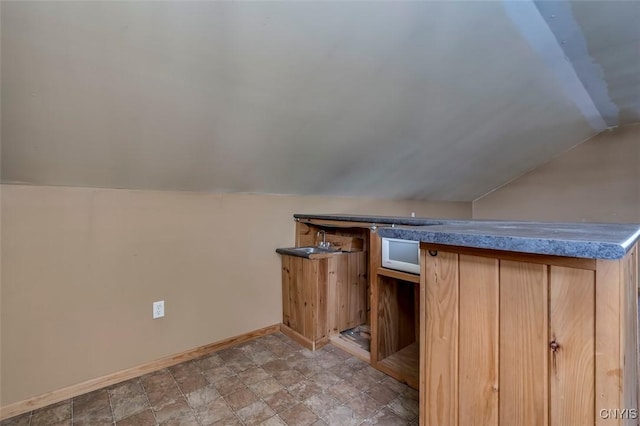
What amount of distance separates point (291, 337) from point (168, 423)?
3.67ft

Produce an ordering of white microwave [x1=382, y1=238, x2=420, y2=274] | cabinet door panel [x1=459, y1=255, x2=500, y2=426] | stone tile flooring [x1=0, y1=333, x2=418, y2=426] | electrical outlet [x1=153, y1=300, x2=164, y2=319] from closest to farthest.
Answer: cabinet door panel [x1=459, y1=255, x2=500, y2=426], stone tile flooring [x1=0, y1=333, x2=418, y2=426], white microwave [x1=382, y1=238, x2=420, y2=274], electrical outlet [x1=153, y1=300, x2=164, y2=319]

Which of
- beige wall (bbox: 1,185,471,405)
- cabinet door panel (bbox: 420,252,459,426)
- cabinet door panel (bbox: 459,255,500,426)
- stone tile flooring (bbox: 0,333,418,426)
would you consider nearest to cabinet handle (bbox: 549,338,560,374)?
cabinet door panel (bbox: 459,255,500,426)

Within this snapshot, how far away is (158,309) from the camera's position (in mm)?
2084

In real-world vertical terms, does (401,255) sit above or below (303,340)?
above

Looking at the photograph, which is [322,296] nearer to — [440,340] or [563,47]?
[440,340]

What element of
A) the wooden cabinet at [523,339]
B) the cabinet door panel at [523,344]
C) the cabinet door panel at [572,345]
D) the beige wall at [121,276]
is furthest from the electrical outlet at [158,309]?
the cabinet door panel at [572,345]

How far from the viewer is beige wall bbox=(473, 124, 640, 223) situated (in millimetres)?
3705

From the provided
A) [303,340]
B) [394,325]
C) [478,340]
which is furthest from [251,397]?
[478,340]

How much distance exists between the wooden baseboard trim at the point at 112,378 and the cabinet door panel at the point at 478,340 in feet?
6.23

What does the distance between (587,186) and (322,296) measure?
13.1ft

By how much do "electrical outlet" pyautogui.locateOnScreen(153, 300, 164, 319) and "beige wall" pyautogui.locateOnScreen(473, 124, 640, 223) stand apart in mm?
4828

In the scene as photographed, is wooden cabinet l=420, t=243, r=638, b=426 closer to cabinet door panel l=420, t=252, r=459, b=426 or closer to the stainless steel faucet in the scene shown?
cabinet door panel l=420, t=252, r=459, b=426

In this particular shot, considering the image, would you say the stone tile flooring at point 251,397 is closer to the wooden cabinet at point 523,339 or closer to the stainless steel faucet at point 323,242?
the wooden cabinet at point 523,339

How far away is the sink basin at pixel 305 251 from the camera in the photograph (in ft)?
7.81
